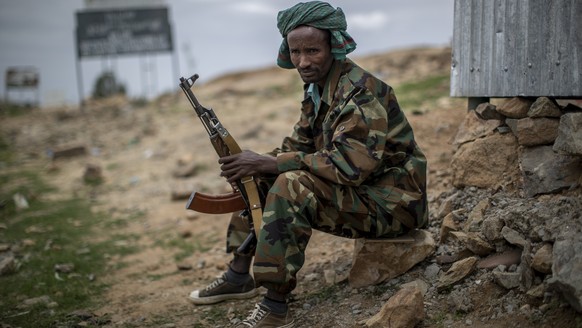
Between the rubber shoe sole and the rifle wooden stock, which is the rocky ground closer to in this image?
the rubber shoe sole

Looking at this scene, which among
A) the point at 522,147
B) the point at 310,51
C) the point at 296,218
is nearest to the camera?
the point at 296,218

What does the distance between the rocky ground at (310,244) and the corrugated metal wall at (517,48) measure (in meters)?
0.67

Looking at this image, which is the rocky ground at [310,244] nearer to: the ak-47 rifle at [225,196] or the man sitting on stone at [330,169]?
the man sitting on stone at [330,169]

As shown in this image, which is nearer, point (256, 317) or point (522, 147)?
point (256, 317)

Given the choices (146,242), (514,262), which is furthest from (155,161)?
(514,262)

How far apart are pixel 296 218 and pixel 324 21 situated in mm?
1090

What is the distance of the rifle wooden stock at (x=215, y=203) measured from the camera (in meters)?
3.56

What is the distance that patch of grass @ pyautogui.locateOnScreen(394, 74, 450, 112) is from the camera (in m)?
8.19

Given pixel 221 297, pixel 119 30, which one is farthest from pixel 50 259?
pixel 119 30

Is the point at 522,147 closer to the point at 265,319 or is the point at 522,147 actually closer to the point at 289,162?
the point at 289,162

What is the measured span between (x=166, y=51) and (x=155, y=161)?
402 inches

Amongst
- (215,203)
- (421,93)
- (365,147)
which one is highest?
(421,93)

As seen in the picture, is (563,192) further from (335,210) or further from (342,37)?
(342,37)

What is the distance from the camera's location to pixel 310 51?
3.21m
